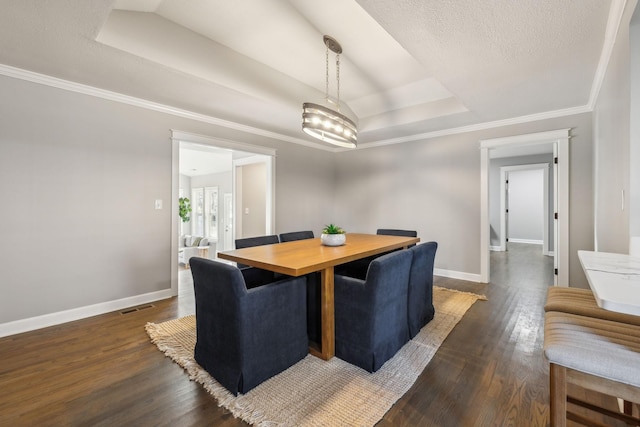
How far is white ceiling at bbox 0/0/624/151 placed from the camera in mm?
1833

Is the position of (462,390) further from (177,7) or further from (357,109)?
(357,109)

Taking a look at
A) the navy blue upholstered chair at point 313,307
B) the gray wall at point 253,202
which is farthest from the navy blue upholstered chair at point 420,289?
the gray wall at point 253,202

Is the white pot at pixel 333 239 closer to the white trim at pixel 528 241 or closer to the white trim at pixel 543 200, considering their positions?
the white trim at pixel 543 200

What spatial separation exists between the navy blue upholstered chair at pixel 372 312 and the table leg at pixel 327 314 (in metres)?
0.04

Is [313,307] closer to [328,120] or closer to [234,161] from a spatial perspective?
[328,120]

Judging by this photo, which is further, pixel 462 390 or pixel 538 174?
pixel 538 174

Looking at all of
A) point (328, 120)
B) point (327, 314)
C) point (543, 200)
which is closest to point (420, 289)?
point (327, 314)

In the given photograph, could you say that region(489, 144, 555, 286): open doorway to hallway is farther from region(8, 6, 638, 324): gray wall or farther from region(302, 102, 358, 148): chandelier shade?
region(302, 102, 358, 148): chandelier shade

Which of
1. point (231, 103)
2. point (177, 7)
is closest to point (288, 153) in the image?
point (231, 103)

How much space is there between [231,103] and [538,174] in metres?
9.12

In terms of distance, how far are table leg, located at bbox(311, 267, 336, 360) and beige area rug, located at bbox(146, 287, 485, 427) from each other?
Answer: 0.26 feet

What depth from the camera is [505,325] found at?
270 centimetres

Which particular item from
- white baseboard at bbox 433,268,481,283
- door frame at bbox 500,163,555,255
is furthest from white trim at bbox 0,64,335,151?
door frame at bbox 500,163,555,255

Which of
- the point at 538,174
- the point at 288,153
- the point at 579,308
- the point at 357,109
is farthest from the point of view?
the point at 538,174
